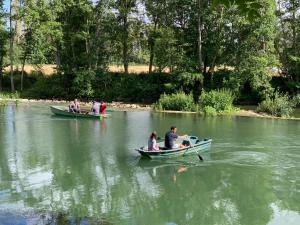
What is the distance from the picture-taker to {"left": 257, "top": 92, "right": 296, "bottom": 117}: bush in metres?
36.1

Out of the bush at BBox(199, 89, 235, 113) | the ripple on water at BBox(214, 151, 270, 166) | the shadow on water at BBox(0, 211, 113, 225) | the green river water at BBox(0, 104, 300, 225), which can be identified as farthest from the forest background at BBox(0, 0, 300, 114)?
the shadow on water at BBox(0, 211, 113, 225)

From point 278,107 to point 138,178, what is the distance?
2302 centimetres

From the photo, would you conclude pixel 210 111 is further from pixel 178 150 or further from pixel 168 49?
pixel 178 150

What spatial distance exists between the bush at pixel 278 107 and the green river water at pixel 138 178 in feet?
28.7

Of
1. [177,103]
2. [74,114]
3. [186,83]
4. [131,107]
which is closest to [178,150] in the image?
[74,114]

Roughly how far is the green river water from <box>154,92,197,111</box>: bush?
10204 mm

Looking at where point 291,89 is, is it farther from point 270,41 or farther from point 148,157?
point 148,157

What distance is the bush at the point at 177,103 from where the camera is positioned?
38.0 m

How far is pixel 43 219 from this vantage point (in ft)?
37.5

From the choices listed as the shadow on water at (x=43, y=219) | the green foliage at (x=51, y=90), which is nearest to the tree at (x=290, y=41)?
the green foliage at (x=51, y=90)

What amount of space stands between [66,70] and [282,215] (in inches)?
1506

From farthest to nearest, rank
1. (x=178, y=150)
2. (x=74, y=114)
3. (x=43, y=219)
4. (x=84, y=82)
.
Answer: (x=84, y=82), (x=74, y=114), (x=178, y=150), (x=43, y=219)

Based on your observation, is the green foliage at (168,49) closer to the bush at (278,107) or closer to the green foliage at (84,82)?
the green foliage at (84,82)

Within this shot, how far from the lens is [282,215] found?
12.3 meters
